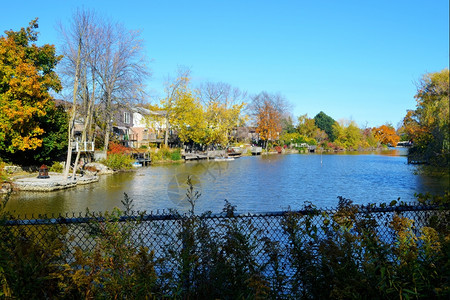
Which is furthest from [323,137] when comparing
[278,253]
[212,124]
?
[278,253]

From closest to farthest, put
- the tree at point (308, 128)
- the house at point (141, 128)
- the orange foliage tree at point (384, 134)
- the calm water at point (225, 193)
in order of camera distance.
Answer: the calm water at point (225, 193)
the house at point (141, 128)
the tree at point (308, 128)
the orange foliage tree at point (384, 134)

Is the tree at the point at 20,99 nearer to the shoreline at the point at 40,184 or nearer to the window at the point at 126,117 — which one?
the shoreline at the point at 40,184

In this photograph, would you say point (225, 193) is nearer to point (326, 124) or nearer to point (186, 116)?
point (186, 116)

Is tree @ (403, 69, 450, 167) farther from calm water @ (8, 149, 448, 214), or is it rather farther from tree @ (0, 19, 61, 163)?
tree @ (0, 19, 61, 163)

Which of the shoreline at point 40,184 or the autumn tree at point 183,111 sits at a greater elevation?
the autumn tree at point 183,111

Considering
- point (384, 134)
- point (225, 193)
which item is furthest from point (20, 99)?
point (384, 134)

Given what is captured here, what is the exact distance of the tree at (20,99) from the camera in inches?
893

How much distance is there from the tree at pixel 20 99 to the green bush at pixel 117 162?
26.3 feet

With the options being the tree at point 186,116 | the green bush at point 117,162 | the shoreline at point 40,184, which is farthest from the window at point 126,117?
the shoreline at point 40,184

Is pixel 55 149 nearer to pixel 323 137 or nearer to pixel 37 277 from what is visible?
pixel 37 277

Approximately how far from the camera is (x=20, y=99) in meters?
23.5

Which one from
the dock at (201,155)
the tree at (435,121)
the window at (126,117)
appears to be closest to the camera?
the tree at (435,121)

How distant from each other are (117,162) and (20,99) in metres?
12.1

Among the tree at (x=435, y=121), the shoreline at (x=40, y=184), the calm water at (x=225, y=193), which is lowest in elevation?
Answer: the calm water at (x=225, y=193)
